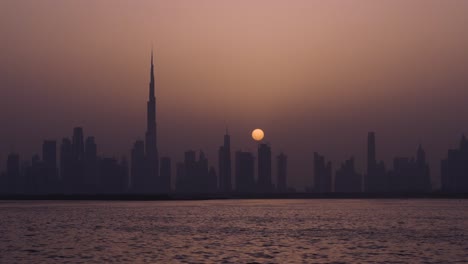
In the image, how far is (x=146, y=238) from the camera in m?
87.2

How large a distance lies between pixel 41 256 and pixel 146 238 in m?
23.1

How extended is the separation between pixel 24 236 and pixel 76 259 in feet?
96.6

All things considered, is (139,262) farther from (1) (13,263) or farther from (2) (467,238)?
(2) (467,238)

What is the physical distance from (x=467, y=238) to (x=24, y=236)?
53577mm

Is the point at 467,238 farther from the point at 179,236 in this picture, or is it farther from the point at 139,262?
the point at 139,262

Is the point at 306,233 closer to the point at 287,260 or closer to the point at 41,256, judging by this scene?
the point at 287,260

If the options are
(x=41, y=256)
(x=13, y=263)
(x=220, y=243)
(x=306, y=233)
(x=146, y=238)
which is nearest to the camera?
(x=13, y=263)

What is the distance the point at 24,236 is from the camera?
90.3 metres

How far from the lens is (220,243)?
259 feet

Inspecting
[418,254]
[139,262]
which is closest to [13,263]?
[139,262]

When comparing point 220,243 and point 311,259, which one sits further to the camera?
point 220,243

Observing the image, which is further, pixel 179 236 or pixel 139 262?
pixel 179 236

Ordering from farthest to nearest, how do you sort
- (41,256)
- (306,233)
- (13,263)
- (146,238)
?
1. (306,233)
2. (146,238)
3. (41,256)
4. (13,263)

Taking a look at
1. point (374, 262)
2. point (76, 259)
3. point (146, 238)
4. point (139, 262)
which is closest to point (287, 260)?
point (374, 262)
